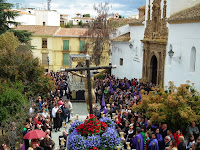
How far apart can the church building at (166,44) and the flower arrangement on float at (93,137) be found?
418 inches

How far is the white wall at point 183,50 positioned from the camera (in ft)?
59.9

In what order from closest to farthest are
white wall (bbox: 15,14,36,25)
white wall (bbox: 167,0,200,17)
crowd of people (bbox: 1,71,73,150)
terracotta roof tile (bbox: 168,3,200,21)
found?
crowd of people (bbox: 1,71,73,150) < terracotta roof tile (bbox: 168,3,200,21) < white wall (bbox: 167,0,200,17) < white wall (bbox: 15,14,36,25)

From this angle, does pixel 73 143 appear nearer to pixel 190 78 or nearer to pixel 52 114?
pixel 52 114

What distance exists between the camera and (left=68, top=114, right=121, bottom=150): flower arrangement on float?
27.6 feet

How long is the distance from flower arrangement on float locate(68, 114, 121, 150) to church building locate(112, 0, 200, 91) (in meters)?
10.6

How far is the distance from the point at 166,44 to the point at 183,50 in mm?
2510

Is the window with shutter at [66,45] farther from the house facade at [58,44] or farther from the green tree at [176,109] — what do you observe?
the green tree at [176,109]

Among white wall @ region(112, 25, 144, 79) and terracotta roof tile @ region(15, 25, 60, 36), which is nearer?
white wall @ region(112, 25, 144, 79)

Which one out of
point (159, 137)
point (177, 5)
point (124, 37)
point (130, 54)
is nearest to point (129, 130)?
point (159, 137)

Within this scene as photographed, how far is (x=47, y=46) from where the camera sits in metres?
44.4

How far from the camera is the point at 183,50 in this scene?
19.9m

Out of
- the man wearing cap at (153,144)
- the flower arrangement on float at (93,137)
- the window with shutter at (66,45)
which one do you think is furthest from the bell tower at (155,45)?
the window with shutter at (66,45)

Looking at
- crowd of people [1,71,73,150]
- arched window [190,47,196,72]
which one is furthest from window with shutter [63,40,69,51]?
arched window [190,47,196,72]

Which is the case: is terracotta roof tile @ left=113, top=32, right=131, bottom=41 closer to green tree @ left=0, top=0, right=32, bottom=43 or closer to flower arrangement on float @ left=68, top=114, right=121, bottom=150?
green tree @ left=0, top=0, right=32, bottom=43
